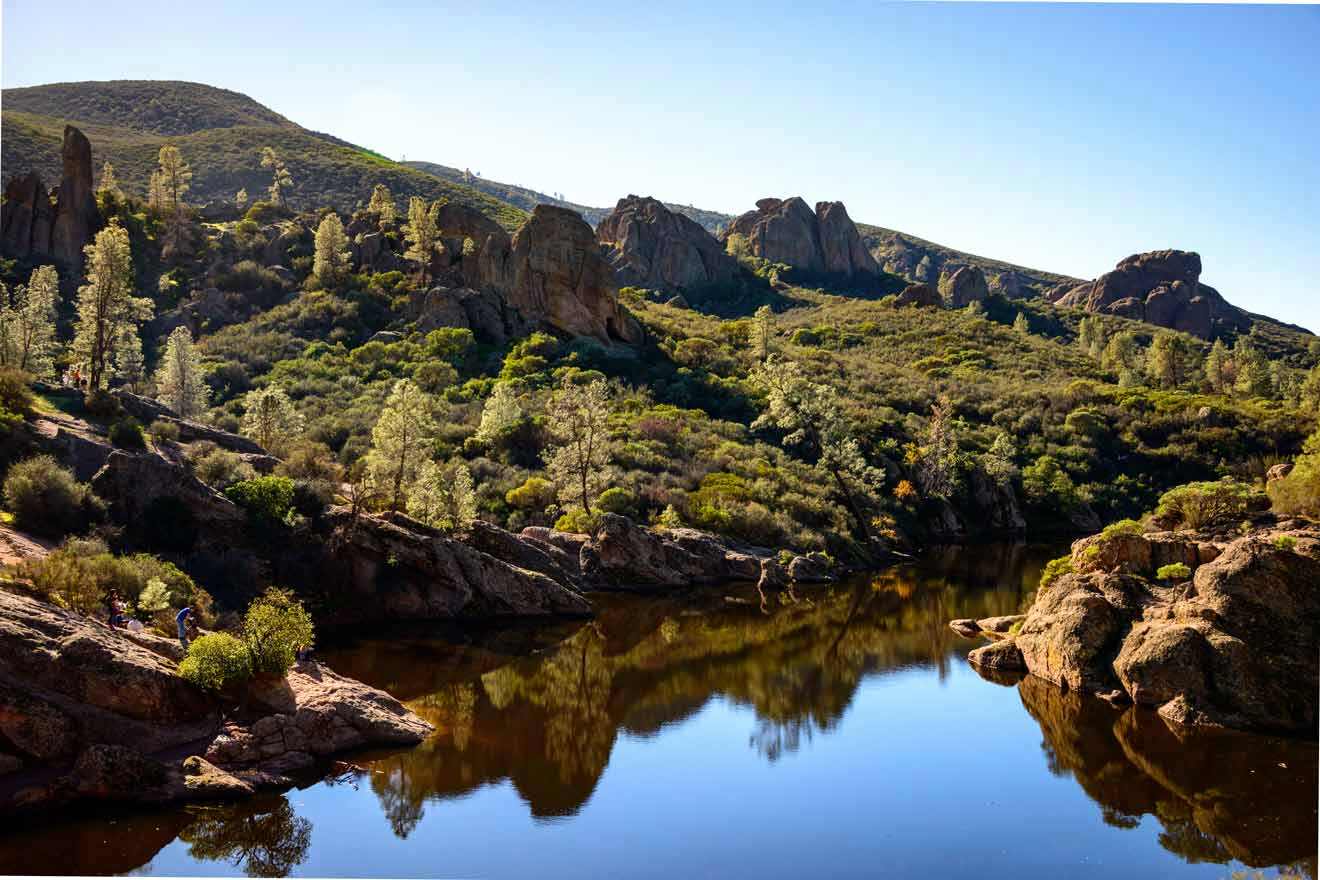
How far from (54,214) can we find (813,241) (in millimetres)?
99981

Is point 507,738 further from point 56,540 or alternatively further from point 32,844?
point 56,540

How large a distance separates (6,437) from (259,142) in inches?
5087

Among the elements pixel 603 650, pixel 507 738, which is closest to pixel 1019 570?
pixel 603 650

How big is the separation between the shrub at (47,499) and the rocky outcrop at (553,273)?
4881 cm

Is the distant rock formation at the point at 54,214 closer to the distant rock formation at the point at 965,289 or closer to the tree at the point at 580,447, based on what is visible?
the tree at the point at 580,447

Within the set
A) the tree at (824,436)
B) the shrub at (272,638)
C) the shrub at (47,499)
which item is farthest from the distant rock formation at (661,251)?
the shrub at (272,638)

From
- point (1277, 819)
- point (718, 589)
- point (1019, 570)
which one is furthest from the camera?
point (1019, 570)

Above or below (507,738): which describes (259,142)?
above

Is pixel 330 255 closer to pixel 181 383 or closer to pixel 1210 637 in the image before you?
pixel 181 383

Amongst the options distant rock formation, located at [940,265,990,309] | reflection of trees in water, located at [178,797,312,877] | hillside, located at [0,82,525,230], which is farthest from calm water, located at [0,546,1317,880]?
distant rock formation, located at [940,265,990,309]

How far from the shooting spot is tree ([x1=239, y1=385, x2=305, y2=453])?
1812 inches

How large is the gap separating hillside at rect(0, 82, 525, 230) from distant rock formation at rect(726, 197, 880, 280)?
37.0 meters

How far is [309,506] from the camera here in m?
33.1

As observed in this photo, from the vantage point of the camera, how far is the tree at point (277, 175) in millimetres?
112025
